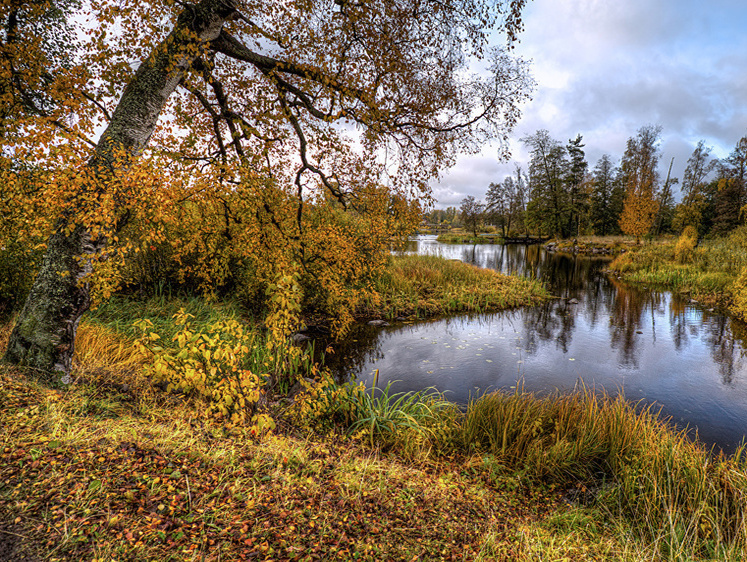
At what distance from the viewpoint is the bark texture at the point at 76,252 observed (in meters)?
3.58

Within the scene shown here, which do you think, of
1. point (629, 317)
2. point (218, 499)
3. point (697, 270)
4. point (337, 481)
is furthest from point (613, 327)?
point (218, 499)

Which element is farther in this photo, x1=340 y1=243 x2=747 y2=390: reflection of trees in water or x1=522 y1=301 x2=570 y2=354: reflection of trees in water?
x1=522 y1=301 x2=570 y2=354: reflection of trees in water

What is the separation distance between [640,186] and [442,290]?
30555 millimetres

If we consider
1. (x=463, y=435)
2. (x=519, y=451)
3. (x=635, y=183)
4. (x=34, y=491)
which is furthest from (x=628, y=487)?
(x=635, y=183)

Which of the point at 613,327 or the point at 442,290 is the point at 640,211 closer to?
the point at 613,327

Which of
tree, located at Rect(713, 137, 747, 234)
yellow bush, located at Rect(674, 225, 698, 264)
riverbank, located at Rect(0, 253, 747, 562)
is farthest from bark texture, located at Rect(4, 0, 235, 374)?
tree, located at Rect(713, 137, 747, 234)

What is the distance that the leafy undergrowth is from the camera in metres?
1.99

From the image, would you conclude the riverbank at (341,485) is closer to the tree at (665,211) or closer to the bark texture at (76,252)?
the bark texture at (76,252)

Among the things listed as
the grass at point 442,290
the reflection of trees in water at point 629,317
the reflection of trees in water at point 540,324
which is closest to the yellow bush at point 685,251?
the reflection of trees in water at point 629,317

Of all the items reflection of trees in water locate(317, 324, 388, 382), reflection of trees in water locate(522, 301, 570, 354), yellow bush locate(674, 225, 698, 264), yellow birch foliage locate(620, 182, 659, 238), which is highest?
yellow birch foliage locate(620, 182, 659, 238)

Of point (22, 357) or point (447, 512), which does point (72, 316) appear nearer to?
point (22, 357)

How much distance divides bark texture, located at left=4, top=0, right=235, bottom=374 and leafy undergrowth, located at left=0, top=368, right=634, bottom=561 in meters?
0.38

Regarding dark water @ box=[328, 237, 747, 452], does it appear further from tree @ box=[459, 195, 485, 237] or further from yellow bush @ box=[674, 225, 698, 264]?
tree @ box=[459, 195, 485, 237]

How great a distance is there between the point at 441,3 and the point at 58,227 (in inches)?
228
